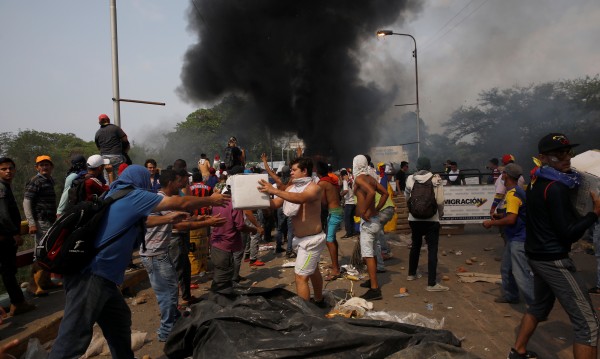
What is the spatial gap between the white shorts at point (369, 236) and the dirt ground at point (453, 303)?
539 mm

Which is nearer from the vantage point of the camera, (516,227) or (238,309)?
(238,309)

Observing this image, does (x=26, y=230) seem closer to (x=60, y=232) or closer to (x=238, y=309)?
(x=60, y=232)

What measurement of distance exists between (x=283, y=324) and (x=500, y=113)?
31151mm

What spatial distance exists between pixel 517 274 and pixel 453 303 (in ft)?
3.09

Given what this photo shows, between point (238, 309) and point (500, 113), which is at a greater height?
point (500, 113)

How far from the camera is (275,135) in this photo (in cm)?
2625

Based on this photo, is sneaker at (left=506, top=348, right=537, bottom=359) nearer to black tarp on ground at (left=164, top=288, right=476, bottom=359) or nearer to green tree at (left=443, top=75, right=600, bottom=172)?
black tarp on ground at (left=164, top=288, right=476, bottom=359)

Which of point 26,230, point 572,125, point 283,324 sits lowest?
point 283,324

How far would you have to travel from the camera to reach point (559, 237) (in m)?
2.88

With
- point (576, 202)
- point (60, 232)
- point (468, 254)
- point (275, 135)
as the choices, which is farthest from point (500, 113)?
point (60, 232)

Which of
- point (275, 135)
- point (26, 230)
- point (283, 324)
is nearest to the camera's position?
point (283, 324)

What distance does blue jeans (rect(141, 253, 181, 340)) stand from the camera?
3855 millimetres

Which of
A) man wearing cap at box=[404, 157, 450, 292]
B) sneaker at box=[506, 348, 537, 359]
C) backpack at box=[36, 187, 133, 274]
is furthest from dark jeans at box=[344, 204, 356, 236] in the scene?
backpack at box=[36, 187, 133, 274]

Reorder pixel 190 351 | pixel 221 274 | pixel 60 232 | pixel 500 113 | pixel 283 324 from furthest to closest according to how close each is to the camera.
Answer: pixel 500 113, pixel 221 274, pixel 190 351, pixel 283 324, pixel 60 232
